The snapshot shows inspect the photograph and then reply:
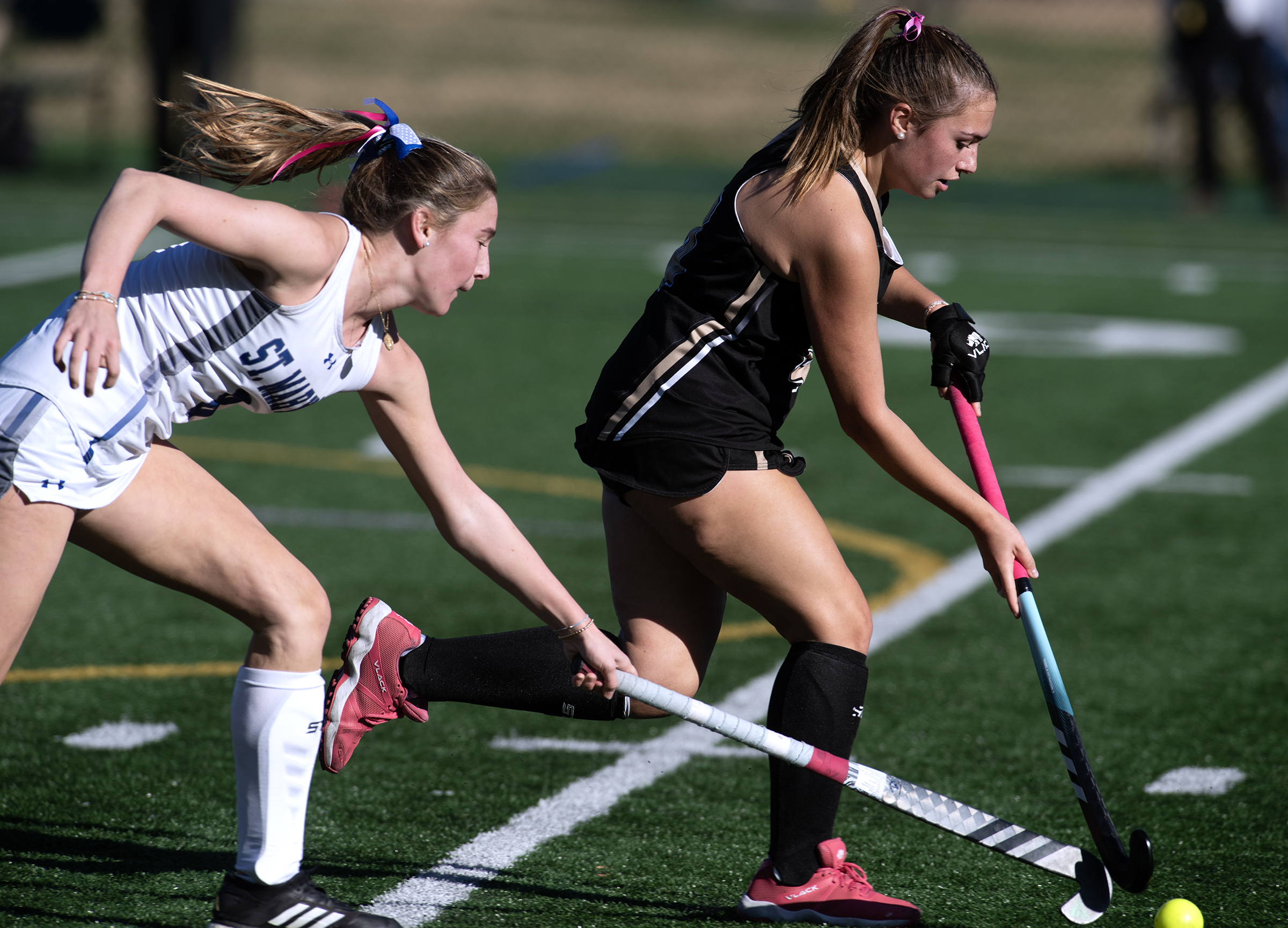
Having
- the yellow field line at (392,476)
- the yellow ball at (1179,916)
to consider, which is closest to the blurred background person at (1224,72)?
the yellow field line at (392,476)

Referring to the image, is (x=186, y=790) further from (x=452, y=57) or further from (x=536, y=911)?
(x=452, y=57)

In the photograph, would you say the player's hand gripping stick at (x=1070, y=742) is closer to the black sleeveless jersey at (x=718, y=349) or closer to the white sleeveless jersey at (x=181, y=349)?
the black sleeveless jersey at (x=718, y=349)

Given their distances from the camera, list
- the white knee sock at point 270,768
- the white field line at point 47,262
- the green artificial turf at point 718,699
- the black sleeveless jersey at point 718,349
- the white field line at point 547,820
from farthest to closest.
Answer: the white field line at point 47,262
the green artificial turf at point 718,699
the white field line at point 547,820
the black sleeveless jersey at point 718,349
the white knee sock at point 270,768

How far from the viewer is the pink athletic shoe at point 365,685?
3646 mm

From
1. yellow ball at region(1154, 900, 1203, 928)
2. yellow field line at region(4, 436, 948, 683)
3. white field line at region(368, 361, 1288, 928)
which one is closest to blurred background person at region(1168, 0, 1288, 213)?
white field line at region(368, 361, 1288, 928)

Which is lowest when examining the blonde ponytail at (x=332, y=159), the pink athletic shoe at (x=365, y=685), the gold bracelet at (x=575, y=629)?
the pink athletic shoe at (x=365, y=685)

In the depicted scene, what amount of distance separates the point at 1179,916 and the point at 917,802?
1.77 feet

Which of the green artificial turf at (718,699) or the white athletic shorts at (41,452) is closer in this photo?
the white athletic shorts at (41,452)

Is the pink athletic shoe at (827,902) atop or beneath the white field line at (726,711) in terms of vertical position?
atop

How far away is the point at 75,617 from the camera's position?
5.52 meters

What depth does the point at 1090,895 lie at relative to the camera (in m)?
3.28

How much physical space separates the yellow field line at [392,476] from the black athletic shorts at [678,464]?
121 centimetres

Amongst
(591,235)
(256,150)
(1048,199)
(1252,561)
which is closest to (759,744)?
(256,150)

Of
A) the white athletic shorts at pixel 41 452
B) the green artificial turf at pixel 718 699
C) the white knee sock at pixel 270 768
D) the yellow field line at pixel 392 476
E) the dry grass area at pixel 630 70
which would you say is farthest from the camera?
the dry grass area at pixel 630 70
